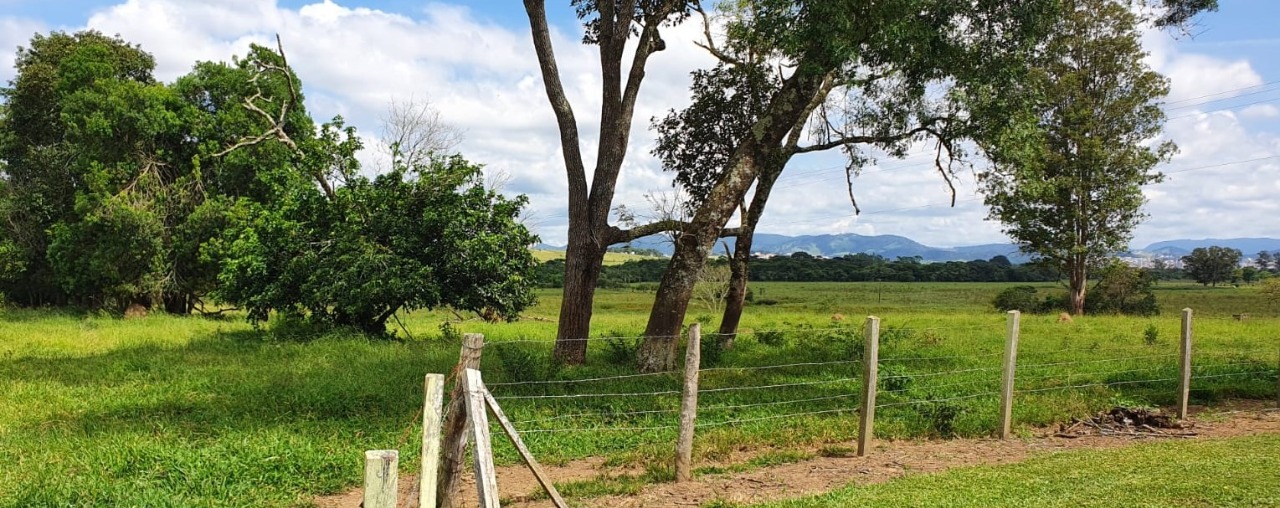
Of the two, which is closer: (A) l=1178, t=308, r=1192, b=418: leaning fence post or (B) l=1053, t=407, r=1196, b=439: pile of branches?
(B) l=1053, t=407, r=1196, b=439: pile of branches

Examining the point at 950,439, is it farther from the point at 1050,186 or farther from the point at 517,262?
the point at 517,262

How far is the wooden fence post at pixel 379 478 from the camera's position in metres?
3.53

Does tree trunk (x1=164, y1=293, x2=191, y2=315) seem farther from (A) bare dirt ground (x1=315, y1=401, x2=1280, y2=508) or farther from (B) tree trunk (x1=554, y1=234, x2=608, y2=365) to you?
(A) bare dirt ground (x1=315, y1=401, x2=1280, y2=508)

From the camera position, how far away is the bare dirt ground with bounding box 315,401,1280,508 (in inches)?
274

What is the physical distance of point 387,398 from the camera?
35.1 ft

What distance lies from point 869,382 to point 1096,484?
2208mm

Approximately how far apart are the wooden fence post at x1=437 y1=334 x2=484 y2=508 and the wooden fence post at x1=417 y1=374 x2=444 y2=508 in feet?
0.68

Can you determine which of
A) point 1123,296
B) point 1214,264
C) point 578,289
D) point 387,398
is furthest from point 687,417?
point 1214,264

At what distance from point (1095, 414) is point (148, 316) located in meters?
27.4

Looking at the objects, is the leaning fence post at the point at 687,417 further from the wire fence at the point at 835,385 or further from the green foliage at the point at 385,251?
the green foliage at the point at 385,251

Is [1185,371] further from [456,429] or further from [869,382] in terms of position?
[456,429]

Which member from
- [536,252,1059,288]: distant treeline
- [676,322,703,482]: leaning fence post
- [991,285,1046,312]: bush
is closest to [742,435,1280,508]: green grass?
[676,322,703,482]: leaning fence post

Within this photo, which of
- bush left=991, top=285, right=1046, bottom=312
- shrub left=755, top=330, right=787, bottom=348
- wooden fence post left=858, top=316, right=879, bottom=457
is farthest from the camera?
bush left=991, top=285, right=1046, bottom=312

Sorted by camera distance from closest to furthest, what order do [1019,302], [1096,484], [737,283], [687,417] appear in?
1. [1096,484]
2. [687,417]
3. [737,283]
4. [1019,302]
